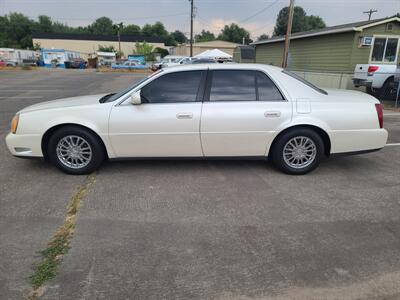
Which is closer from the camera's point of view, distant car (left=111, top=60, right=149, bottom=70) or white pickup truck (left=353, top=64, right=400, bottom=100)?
white pickup truck (left=353, top=64, right=400, bottom=100)

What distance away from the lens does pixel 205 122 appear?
432 cm

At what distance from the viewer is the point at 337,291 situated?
2.36 metres

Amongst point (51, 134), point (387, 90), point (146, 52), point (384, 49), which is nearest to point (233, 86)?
point (51, 134)

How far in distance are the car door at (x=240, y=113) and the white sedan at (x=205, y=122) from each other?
14 millimetres

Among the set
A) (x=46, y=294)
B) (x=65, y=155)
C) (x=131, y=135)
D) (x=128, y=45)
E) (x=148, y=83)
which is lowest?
(x=46, y=294)

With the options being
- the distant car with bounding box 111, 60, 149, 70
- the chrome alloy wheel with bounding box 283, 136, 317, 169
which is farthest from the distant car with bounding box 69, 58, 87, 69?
the chrome alloy wheel with bounding box 283, 136, 317, 169

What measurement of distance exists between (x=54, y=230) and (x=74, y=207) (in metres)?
0.50

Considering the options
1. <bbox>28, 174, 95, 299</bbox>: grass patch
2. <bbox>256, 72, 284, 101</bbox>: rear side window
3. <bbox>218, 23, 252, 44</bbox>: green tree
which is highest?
<bbox>218, 23, 252, 44</bbox>: green tree

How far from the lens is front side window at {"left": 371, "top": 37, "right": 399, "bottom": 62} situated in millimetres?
16781

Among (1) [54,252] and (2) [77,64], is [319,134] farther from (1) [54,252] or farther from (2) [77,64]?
(2) [77,64]

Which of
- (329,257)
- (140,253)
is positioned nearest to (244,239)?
(329,257)

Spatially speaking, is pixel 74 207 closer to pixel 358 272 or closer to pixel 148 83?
pixel 148 83

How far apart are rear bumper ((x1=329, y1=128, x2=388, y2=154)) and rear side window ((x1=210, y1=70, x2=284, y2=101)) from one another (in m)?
0.99

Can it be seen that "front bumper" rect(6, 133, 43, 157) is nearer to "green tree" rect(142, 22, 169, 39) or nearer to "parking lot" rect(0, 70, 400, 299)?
"parking lot" rect(0, 70, 400, 299)
